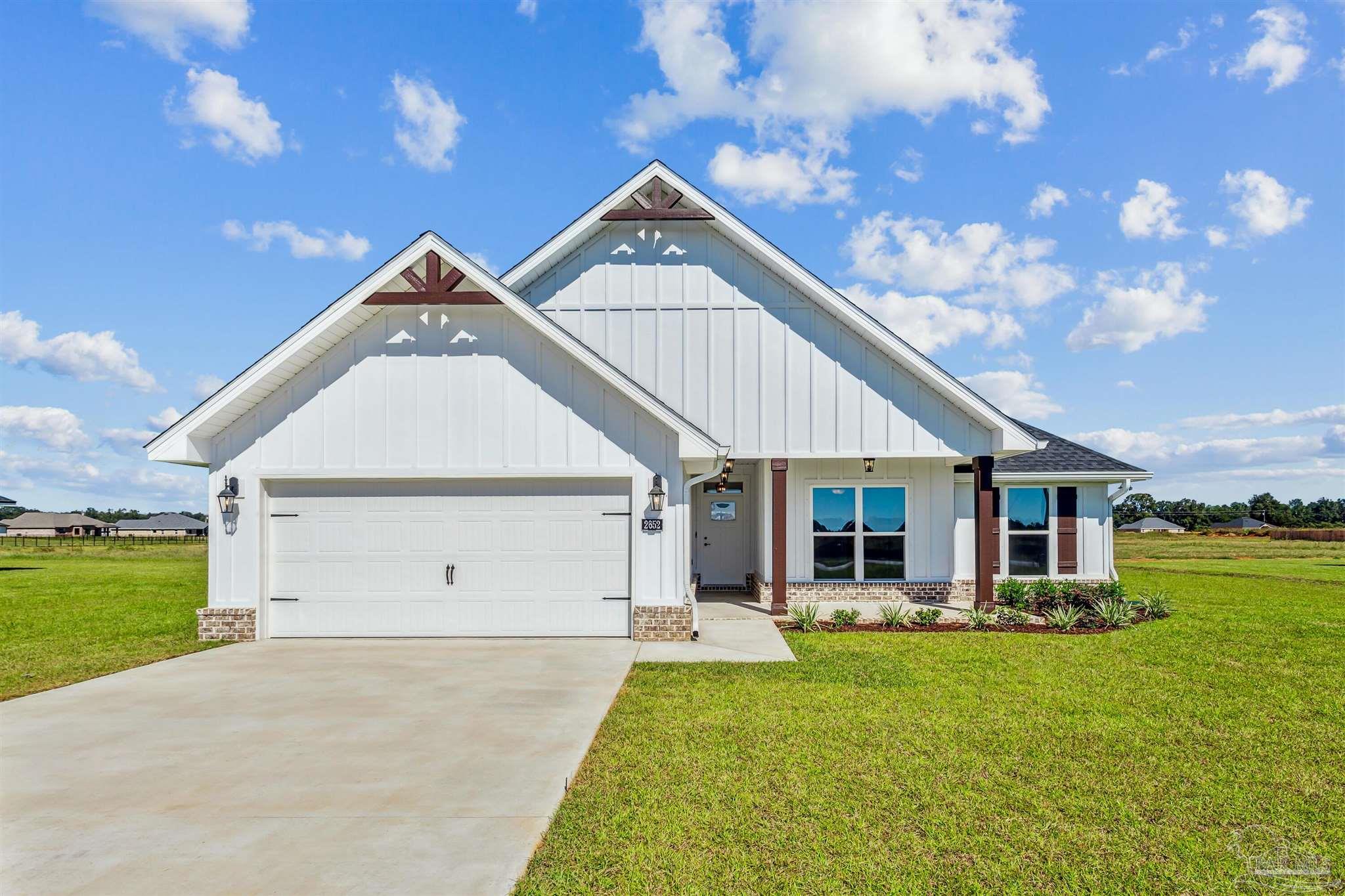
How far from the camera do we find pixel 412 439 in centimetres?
1134

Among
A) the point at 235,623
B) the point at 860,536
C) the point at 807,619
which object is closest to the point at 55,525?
the point at 235,623

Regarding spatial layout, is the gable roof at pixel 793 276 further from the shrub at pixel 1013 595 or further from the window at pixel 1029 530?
the window at pixel 1029 530

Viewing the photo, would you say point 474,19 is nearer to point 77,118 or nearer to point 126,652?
point 77,118

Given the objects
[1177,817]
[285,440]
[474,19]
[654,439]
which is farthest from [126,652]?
[1177,817]

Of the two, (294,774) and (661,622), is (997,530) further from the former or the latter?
(294,774)

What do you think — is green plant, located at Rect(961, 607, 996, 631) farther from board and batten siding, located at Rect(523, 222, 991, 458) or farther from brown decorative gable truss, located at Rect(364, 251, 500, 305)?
brown decorative gable truss, located at Rect(364, 251, 500, 305)

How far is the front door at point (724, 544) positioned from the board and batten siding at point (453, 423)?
637 cm

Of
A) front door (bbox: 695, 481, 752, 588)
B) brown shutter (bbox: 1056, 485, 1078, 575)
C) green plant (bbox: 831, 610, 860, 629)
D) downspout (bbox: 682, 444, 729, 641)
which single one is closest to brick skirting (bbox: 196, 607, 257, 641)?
downspout (bbox: 682, 444, 729, 641)

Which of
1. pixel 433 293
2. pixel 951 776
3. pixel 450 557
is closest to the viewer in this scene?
pixel 951 776

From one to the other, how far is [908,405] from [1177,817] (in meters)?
9.40

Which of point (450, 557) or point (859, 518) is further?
point (859, 518)

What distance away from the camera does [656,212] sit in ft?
45.3

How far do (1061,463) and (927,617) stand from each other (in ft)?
19.8

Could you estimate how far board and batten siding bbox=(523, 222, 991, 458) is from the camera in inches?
542
